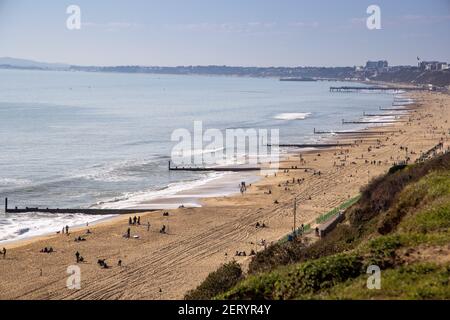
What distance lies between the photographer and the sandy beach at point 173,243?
19375 millimetres

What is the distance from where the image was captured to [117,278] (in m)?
20.1

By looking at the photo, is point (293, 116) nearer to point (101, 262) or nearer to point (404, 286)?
point (101, 262)

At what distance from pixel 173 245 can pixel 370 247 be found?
1447 cm

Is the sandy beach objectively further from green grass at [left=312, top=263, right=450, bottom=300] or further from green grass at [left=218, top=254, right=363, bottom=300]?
green grass at [left=312, top=263, right=450, bottom=300]

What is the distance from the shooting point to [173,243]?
24.9 meters

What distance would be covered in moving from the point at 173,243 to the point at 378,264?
15.4 meters

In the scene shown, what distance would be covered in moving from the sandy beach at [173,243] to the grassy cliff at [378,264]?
18.6ft

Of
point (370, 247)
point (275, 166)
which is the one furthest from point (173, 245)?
point (275, 166)

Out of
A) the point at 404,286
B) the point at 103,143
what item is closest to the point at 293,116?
the point at 103,143

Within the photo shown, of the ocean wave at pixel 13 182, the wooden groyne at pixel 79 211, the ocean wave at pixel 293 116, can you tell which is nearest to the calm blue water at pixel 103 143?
the ocean wave at pixel 13 182

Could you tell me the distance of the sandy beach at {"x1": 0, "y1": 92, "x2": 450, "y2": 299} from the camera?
19.4 m

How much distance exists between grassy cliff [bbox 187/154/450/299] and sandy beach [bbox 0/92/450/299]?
5.66m

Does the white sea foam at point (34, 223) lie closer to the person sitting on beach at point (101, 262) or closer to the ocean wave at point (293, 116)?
the person sitting on beach at point (101, 262)
